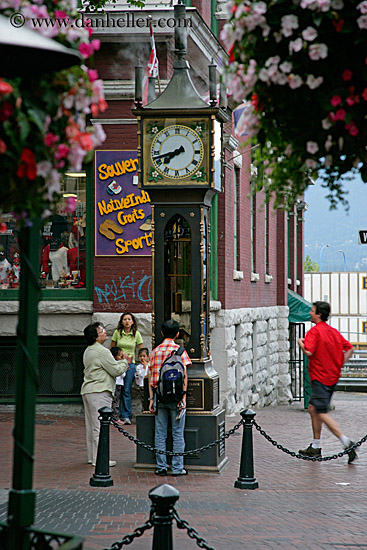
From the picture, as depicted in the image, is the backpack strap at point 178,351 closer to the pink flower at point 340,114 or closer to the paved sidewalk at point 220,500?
the paved sidewalk at point 220,500

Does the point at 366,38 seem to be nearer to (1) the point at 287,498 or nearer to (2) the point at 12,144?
(2) the point at 12,144

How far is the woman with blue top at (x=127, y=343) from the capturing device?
15742 mm

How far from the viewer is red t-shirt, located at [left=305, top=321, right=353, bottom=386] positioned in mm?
12109

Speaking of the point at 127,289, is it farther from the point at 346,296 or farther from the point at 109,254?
the point at 346,296

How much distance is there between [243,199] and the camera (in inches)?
910

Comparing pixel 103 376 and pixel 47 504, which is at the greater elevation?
pixel 103 376

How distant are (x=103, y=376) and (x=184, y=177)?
2.73 m

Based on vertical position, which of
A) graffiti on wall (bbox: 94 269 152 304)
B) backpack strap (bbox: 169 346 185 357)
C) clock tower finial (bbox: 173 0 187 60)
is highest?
clock tower finial (bbox: 173 0 187 60)

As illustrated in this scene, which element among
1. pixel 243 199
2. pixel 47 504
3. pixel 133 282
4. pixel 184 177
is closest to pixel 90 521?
pixel 47 504

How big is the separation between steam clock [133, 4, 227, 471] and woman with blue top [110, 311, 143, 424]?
3.91m

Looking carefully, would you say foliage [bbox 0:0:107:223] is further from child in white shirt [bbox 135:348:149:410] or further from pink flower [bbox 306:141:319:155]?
child in white shirt [bbox 135:348:149:410]

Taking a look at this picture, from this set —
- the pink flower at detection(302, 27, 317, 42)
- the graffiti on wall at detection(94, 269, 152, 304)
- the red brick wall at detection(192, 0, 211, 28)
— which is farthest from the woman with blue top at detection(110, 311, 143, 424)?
the pink flower at detection(302, 27, 317, 42)

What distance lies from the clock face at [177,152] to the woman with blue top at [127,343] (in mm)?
4743

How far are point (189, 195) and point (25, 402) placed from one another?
25.4ft
